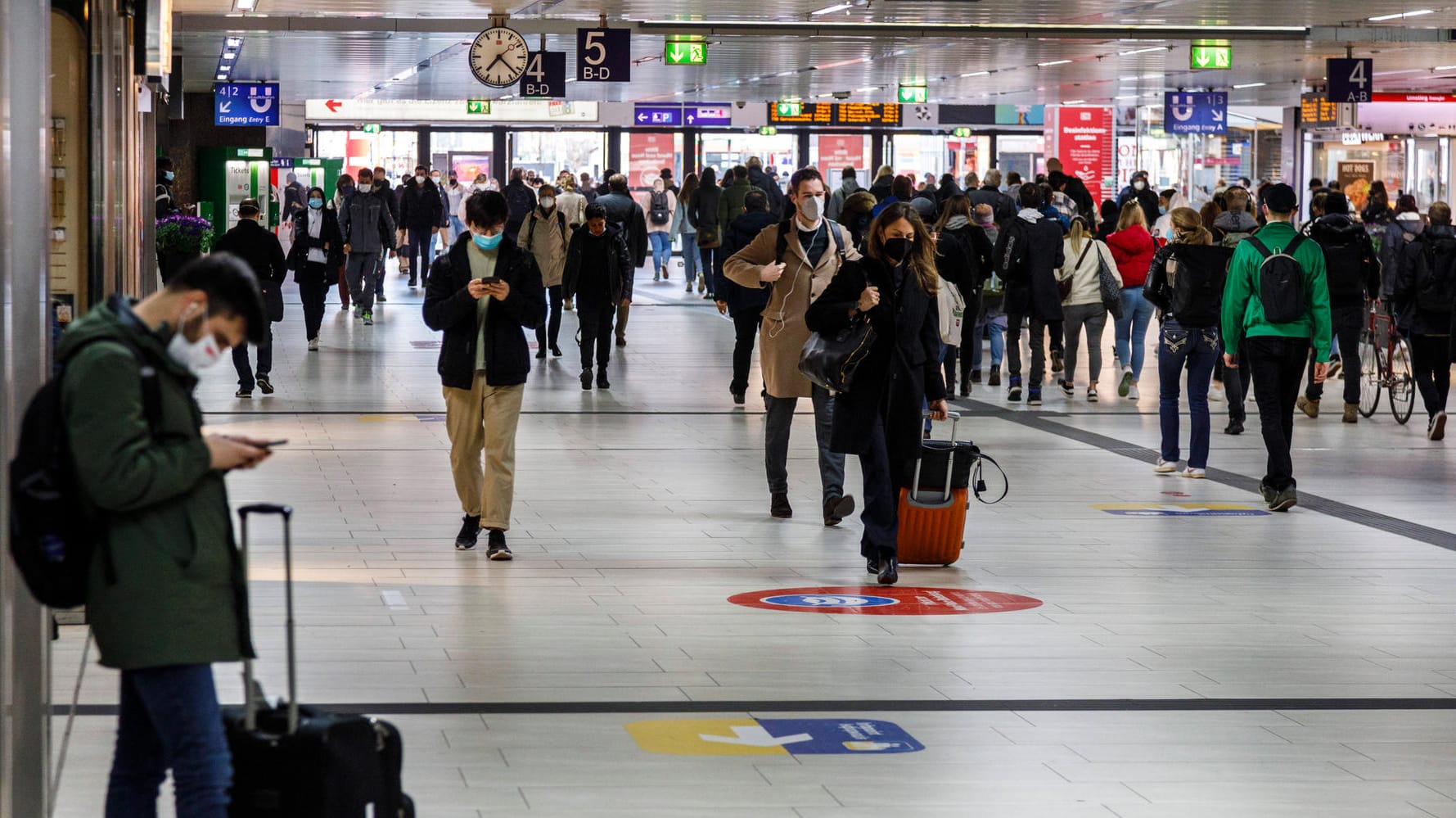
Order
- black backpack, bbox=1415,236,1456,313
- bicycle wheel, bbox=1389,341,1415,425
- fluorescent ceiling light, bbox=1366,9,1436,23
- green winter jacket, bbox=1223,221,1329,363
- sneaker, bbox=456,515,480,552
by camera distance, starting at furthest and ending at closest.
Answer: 1. fluorescent ceiling light, bbox=1366,9,1436,23
2. bicycle wheel, bbox=1389,341,1415,425
3. black backpack, bbox=1415,236,1456,313
4. green winter jacket, bbox=1223,221,1329,363
5. sneaker, bbox=456,515,480,552

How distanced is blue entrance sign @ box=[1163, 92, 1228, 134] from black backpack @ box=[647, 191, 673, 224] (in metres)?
9.32

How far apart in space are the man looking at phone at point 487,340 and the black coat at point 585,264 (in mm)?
8041

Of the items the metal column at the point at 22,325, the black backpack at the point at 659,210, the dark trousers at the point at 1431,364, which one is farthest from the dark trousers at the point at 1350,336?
the black backpack at the point at 659,210

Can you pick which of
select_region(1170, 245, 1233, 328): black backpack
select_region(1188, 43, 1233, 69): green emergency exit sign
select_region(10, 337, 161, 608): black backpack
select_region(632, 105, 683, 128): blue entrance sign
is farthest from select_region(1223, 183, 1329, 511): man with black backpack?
select_region(632, 105, 683, 128): blue entrance sign

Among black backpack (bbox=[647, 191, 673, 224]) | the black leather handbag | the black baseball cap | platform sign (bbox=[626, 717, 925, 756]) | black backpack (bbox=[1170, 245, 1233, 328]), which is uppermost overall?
black backpack (bbox=[647, 191, 673, 224])

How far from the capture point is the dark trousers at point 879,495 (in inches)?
311

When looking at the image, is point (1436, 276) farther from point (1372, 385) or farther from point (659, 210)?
point (659, 210)

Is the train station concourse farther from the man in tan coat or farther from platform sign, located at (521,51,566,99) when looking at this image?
platform sign, located at (521,51,566,99)

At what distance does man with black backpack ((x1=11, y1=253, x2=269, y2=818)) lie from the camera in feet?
11.2

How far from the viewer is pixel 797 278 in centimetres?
940

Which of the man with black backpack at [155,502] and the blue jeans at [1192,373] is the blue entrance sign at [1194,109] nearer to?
the blue jeans at [1192,373]

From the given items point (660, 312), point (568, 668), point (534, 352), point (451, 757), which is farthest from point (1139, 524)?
point (660, 312)

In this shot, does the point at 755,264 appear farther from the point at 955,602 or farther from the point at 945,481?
the point at 955,602

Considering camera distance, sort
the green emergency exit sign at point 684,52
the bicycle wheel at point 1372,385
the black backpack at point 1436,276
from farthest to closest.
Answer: the green emergency exit sign at point 684,52 < the bicycle wheel at point 1372,385 < the black backpack at point 1436,276
